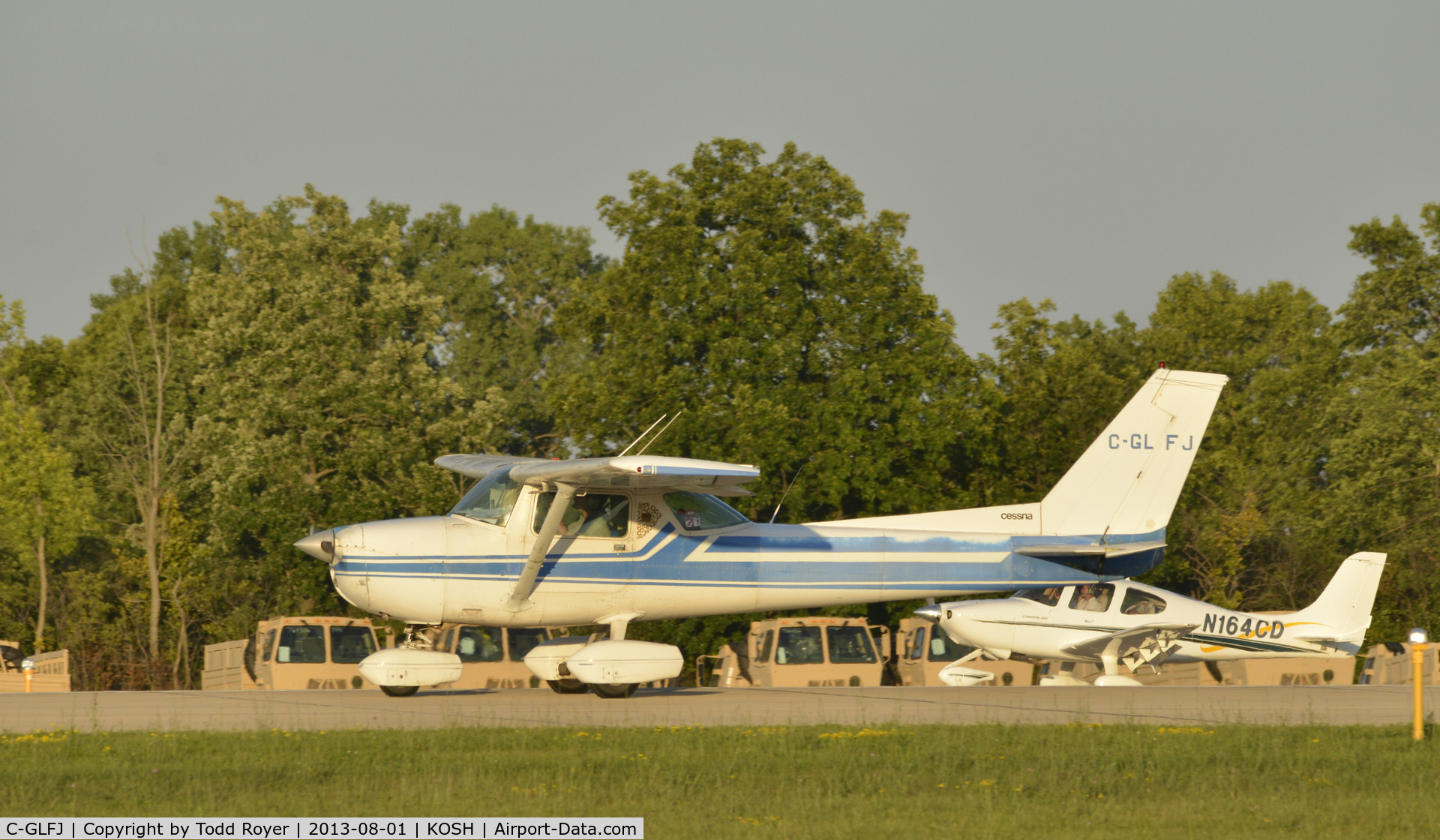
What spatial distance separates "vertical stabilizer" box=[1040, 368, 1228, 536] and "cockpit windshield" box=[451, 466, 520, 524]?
637 centimetres

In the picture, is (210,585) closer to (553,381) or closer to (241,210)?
(553,381)

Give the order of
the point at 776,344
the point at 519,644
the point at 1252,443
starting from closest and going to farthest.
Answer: the point at 519,644
the point at 776,344
the point at 1252,443

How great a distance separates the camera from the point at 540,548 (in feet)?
50.9

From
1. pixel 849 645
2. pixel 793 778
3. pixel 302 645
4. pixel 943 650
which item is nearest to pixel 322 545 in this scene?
pixel 302 645

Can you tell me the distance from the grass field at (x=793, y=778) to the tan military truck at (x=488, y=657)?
1000 centimetres

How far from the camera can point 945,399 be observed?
3384 centimetres

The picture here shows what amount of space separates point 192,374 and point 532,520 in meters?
37.3

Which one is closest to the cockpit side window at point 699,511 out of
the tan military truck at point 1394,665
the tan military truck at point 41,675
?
the tan military truck at point 41,675

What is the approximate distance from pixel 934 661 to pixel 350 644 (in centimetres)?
884

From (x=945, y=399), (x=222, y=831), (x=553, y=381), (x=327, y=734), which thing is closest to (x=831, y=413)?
(x=945, y=399)

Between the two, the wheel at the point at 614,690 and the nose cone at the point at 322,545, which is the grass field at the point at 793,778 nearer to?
the wheel at the point at 614,690

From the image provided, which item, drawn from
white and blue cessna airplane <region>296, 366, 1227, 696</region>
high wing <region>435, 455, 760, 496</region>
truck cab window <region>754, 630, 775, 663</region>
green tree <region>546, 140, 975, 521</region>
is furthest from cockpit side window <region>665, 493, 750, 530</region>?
green tree <region>546, 140, 975, 521</region>

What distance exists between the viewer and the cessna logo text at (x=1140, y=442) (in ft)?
60.4

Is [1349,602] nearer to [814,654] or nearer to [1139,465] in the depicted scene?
[1139,465]
